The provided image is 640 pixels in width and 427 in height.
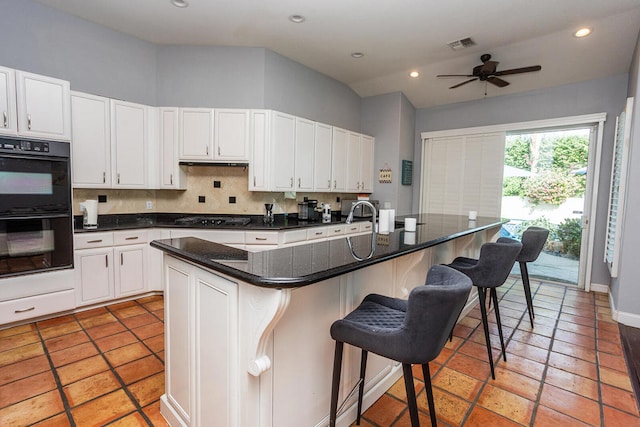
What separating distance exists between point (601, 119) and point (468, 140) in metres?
1.61

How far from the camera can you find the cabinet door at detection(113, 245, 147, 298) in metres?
3.32

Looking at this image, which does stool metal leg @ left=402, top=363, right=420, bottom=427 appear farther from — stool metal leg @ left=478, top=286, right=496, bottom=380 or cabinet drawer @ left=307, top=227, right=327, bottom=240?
cabinet drawer @ left=307, top=227, right=327, bottom=240

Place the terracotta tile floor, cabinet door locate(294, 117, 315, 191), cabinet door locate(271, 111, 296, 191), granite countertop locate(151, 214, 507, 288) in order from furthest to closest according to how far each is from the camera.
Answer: cabinet door locate(294, 117, 315, 191) → cabinet door locate(271, 111, 296, 191) → the terracotta tile floor → granite countertop locate(151, 214, 507, 288)

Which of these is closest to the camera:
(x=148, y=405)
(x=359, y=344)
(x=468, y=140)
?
(x=359, y=344)

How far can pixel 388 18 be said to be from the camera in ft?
10.6

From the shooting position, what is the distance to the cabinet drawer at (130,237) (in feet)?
10.8

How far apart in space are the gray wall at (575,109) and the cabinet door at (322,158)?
2.29 meters

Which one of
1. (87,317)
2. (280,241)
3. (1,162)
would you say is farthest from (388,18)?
(87,317)

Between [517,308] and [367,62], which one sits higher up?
[367,62]

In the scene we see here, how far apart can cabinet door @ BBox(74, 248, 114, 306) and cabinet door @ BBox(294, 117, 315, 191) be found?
7.66 ft

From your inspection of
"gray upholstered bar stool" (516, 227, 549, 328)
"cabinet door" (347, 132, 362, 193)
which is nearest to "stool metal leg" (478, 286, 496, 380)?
"gray upholstered bar stool" (516, 227, 549, 328)

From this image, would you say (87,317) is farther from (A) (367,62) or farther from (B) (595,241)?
(B) (595,241)

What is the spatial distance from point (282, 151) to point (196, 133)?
1060 millimetres

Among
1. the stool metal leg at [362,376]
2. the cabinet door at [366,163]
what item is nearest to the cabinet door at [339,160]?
the cabinet door at [366,163]
